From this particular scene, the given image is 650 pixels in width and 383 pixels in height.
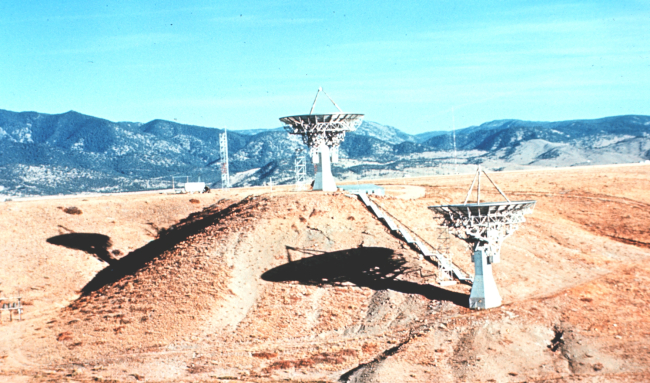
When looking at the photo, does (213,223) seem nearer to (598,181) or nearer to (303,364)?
(303,364)

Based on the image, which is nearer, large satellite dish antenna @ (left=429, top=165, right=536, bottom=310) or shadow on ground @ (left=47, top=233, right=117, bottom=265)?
large satellite dish antenna @ (left=429, top=165, right=536, bottom=310)

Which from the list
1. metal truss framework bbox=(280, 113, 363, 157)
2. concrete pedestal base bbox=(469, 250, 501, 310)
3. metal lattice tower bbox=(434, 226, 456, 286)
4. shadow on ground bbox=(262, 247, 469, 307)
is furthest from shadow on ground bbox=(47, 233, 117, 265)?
concrete pedestal base bbox=(469, 250, 501, 310)

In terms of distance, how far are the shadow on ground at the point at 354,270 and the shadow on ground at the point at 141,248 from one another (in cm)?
1484

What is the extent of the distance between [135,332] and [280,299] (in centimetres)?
1307

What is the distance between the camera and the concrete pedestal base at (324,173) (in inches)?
3282

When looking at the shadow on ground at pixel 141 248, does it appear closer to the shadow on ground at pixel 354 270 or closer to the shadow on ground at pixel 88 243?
the shadow on ground at pixel 88 243

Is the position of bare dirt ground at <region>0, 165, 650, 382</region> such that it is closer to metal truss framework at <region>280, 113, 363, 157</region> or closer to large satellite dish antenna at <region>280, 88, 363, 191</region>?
large satellite dish antenna at <region>280, 88, 363, 191</region>

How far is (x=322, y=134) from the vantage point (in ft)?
273

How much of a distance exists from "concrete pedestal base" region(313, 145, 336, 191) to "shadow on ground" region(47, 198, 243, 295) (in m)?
9.08

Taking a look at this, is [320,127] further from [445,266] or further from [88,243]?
[88,243]

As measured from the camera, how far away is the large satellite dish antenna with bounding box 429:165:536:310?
54312 mm

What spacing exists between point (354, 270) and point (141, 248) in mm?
30388

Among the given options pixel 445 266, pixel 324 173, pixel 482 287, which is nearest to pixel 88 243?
pixel 324 173

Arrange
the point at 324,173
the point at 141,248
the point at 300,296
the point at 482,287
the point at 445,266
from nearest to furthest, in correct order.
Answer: the point at 482,287 → the point at 300,296 → the point at 445,266 → the point at 141,248 → the point at 324,173
